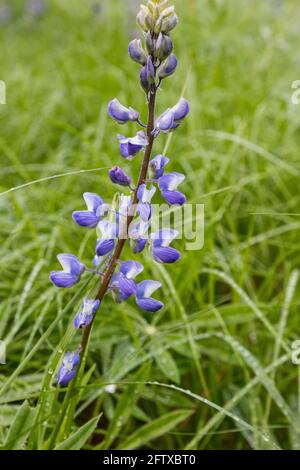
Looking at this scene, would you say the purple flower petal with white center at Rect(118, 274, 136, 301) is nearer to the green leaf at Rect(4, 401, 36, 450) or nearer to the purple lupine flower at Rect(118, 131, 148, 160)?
the purple lupine flower at Rect(118, 131, 148, 160)

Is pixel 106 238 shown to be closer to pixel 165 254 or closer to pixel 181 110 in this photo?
pixel 165 254

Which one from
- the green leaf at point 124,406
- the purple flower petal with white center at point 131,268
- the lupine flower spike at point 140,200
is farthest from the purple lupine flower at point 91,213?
the green leaf at point 124,406

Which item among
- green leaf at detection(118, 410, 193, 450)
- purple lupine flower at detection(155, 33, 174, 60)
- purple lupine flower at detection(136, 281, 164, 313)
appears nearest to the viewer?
purple lupine flower at detection(155, 33, 174, 60)

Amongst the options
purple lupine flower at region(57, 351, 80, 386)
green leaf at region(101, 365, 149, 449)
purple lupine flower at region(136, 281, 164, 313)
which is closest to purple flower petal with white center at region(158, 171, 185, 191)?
purple lupine flower at region(136, 281, 164, 313)

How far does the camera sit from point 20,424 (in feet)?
5.19

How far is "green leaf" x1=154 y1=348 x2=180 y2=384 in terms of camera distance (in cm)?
201

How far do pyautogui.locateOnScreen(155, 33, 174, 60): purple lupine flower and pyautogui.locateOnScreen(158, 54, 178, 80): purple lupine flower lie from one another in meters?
0.03

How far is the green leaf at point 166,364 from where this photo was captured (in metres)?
2.01

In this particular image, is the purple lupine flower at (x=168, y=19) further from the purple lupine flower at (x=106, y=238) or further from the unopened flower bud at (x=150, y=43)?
the purple lupine flower at (x=106, y=238)

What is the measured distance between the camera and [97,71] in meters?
4.23

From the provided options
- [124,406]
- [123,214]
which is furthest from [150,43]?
[124,406]

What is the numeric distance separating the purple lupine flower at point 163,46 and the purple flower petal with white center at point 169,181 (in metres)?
0.25

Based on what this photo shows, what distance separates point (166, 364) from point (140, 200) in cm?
83
